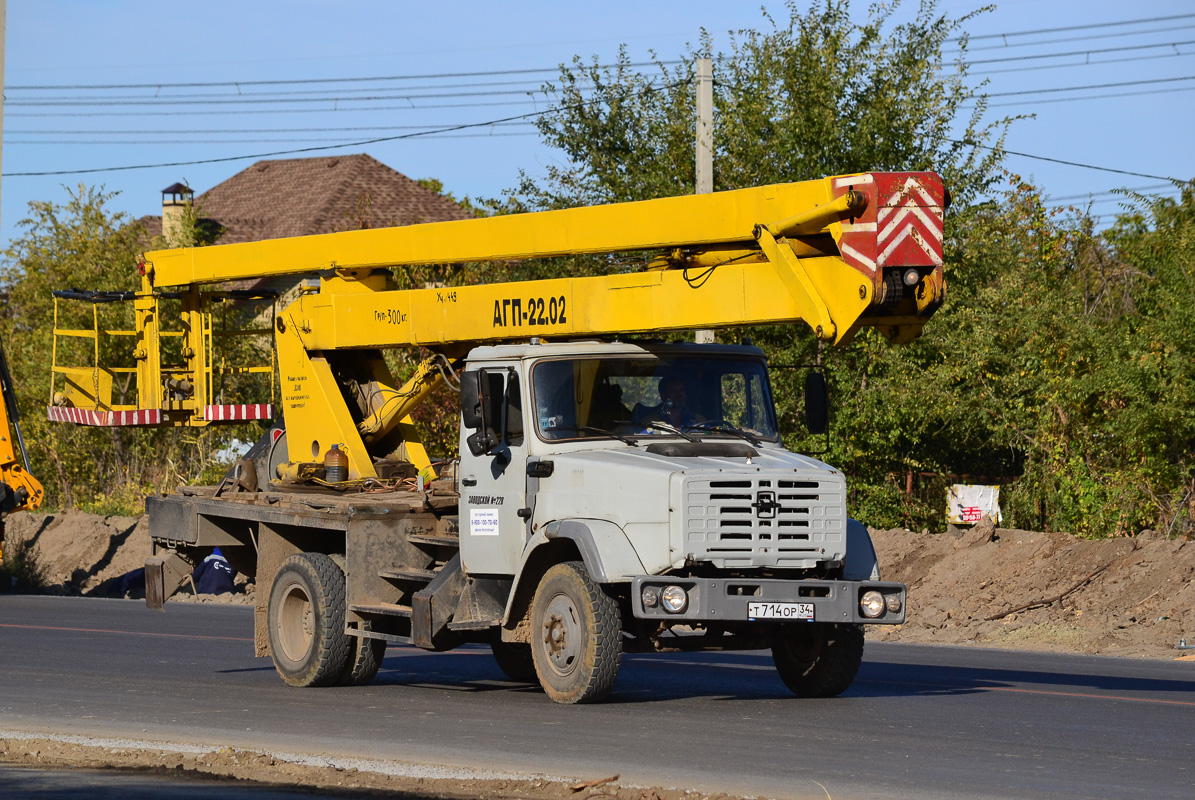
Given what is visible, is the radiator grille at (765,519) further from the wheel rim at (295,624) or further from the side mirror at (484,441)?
the wheel rim at (295,624)

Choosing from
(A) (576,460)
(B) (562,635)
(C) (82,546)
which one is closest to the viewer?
(B) (562,635)

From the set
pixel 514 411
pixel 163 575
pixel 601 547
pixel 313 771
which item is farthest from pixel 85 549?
pixel 313 771

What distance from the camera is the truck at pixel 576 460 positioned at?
11.0 metres

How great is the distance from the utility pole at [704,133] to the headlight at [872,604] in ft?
38.1

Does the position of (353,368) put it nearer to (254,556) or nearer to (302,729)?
(254,556)

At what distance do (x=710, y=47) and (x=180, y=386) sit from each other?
15.4 m

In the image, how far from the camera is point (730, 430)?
40.3 feet

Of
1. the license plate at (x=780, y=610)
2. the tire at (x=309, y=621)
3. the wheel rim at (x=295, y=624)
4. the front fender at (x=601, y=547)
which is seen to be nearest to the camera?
the license plate at (x=780, y=610)

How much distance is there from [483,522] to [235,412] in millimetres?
4809

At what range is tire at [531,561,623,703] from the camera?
436 inches

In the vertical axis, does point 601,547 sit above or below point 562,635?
above

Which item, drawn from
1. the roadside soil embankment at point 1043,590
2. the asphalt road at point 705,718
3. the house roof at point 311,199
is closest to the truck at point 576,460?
the asphalt road at point 705,718

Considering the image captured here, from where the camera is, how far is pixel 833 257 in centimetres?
1102

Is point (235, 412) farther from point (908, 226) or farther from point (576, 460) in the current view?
point (908, 226)
